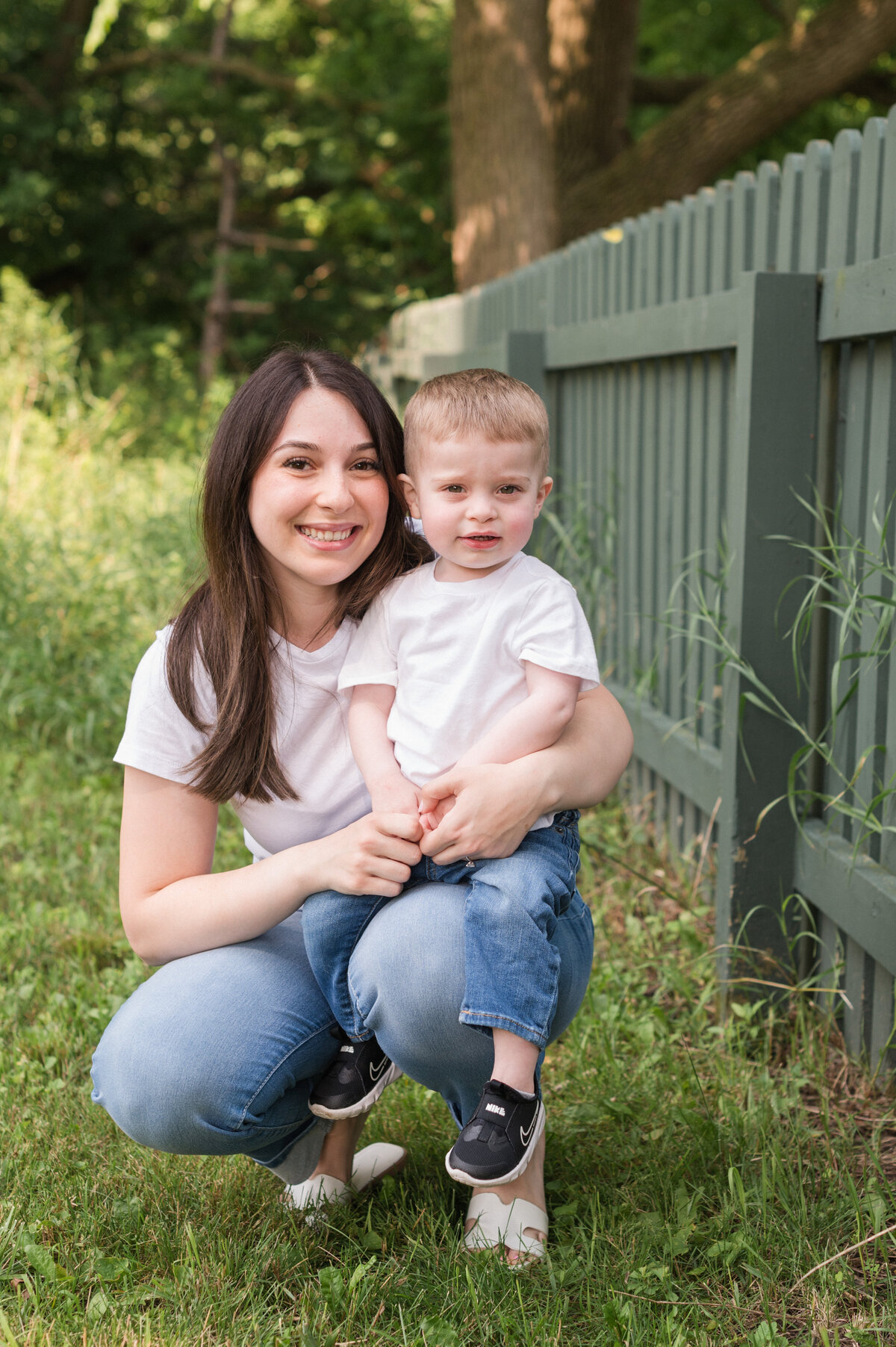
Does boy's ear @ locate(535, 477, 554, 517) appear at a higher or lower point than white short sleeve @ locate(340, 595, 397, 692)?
higher

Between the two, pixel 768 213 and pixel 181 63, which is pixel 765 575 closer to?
pixel 768 213

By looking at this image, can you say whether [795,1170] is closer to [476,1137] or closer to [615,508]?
[476,1137]

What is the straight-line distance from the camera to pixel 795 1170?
2.00 m

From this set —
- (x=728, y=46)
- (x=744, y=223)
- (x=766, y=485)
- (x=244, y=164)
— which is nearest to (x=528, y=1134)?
(x=766, y=485)

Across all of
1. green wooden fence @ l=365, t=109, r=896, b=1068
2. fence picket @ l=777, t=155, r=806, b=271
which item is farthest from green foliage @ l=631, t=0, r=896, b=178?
fence picket @ l=777, t=155, r=806, b=271

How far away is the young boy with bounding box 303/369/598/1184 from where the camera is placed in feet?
5.94

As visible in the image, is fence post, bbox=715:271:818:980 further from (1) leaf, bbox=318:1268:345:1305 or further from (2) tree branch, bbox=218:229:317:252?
(2) tree branch, bbox=218:229:317:252

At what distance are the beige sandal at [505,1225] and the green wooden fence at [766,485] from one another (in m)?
0.78

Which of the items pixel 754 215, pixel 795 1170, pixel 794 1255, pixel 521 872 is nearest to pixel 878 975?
pixel 795 1170

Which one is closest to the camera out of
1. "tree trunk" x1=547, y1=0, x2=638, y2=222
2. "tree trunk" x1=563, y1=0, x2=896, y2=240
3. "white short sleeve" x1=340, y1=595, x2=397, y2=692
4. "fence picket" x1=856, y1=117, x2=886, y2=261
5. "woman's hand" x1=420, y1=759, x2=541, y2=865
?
"woman's hand" x1=420, y1=759, x2=541, y2=865

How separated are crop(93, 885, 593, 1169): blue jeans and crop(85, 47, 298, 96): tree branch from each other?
555 inches

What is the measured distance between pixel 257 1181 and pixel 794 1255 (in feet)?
2.98

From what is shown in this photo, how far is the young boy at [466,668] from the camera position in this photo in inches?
71.3

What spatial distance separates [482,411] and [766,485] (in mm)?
862
